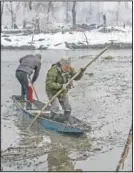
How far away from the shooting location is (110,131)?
11.0 m

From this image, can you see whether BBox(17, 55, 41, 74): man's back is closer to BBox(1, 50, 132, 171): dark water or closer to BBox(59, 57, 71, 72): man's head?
BBox(1, 50, 132, 171): dark water

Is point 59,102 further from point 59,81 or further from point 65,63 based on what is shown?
point 65,63

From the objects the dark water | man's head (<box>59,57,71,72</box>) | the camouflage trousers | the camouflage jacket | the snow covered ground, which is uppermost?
the snow covered ground

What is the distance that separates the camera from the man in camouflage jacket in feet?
34.8

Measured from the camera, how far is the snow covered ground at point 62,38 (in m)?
38.9

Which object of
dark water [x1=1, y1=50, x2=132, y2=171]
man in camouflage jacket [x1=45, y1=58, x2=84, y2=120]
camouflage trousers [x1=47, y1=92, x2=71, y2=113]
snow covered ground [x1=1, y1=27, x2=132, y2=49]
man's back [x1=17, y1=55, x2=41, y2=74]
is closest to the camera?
dark water [x1=1, y1=50, x2=132, y2=171]

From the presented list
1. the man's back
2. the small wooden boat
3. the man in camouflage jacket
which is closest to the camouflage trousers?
the man in camouflage jacket

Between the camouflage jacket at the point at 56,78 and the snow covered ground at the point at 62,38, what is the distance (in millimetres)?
27334

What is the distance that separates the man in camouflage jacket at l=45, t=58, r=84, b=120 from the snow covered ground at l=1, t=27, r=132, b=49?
89.3 ft

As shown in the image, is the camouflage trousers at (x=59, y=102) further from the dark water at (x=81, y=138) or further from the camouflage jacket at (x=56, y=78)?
the dark water at (x=81, y=138)

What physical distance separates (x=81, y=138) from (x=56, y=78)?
1516mm

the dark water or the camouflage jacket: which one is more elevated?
the camouflage jacket

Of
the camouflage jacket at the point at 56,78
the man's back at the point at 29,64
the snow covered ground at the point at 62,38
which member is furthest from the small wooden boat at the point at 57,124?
the snow covered ground at the point at 62,38

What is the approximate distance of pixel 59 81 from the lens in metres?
10.8
